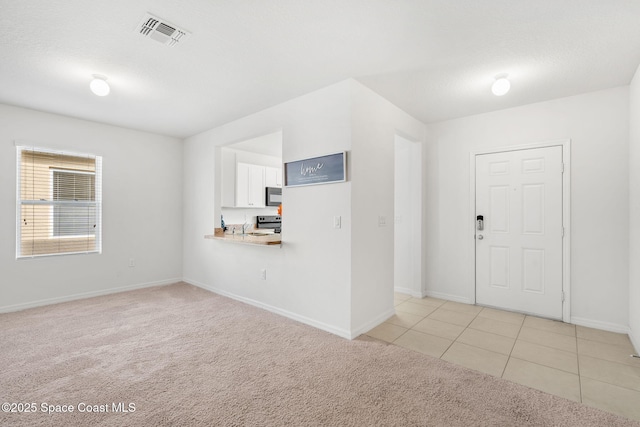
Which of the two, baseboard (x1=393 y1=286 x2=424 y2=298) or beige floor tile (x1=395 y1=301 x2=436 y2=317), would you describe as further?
baseboard (x1=393 y1=286 x2=424 y2=298)

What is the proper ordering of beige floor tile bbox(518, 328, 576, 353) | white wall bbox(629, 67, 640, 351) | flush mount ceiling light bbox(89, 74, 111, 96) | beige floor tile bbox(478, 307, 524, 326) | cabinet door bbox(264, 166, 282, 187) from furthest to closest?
cabinet door bbox(264, 166, 282, 187)
beige floor tile bbox(478, 307, 524, 326)
flush mount ceiling light bbox(89, 74, 111, 96)
beige floor tile bbox(518, 328, 576, 353)
white wall bbox(629, 67, 640, 351)

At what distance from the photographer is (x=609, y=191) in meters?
3.16

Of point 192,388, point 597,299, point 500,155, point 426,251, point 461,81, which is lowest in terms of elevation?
point 192,388

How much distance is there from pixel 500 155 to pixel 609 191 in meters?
1.13

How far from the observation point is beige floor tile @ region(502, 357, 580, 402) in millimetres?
2119

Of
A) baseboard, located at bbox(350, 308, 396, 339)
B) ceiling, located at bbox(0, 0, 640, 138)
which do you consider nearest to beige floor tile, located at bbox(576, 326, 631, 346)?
baseboard, located at bbox(350, 308, 396, 339)

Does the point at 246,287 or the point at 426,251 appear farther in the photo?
the point at 426,251

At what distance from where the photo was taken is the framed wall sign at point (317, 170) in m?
3.02

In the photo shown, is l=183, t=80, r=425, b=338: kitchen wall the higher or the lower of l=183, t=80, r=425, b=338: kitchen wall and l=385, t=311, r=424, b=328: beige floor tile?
the higher

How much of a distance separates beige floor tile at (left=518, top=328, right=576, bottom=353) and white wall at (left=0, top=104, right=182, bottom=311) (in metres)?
5.23

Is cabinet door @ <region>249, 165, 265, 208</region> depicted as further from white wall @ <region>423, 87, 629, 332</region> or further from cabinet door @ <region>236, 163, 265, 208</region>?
white wall @ <region>423, 87, 629, 332</region>

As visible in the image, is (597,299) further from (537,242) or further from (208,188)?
(208,188)

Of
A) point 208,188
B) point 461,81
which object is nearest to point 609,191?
point 461,81

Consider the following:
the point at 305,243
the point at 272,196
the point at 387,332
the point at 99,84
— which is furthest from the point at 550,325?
the point at 99,84
